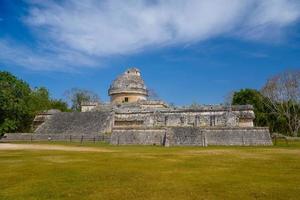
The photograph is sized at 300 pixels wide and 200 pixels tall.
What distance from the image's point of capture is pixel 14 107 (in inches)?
1443

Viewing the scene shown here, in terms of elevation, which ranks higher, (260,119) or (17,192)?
(260,119)

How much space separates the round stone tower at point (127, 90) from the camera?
169 ft

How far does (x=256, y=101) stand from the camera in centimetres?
5278

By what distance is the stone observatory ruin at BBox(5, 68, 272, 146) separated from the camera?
31877 mm

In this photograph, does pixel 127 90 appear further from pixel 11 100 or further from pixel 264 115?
pixel 264 115

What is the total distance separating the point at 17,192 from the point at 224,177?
23.1 ft

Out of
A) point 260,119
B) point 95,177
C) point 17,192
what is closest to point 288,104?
point 260,119

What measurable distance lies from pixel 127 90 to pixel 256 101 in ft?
71.4

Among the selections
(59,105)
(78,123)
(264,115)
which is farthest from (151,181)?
(59,105)

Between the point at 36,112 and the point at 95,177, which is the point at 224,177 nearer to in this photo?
the point at 95,177

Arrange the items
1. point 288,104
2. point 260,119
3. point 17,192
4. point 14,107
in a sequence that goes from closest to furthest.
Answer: point 17,192 → point 14,107 → point 288,104 → point 260,119

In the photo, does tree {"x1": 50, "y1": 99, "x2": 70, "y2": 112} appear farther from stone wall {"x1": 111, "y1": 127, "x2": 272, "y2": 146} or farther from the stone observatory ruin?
stone wall {"x1": 111, "y1": 127, "x2": 272, "y2": 146}

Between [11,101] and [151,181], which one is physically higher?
[11,101]

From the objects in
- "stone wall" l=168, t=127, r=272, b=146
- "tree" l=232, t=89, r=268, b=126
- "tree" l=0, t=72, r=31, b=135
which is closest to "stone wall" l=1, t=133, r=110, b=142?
"tree" l=0, t=72, r=31, b=135
